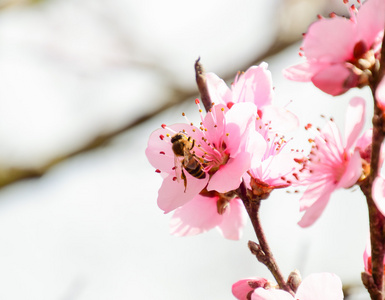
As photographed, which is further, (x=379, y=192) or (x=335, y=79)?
(x=335, y=79)

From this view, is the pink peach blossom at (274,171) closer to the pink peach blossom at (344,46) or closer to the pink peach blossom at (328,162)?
the pink peach blossom at (328,162)

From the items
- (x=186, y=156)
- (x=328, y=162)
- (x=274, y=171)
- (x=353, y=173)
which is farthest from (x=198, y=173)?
(x=353, y=173)

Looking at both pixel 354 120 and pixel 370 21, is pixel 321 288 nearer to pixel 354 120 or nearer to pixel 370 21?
pixel 354 120

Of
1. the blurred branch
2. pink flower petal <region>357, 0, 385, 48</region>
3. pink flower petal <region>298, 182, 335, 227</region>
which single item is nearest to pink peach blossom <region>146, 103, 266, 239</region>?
pink flower petal <region>298, 182, 335, 227</region>

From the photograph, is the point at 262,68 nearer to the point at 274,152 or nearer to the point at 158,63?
the point at 274,152

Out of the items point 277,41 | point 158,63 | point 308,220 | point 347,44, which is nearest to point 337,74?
point 347,44

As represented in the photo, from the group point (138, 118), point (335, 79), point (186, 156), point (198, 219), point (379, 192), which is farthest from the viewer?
point (138, 118)
